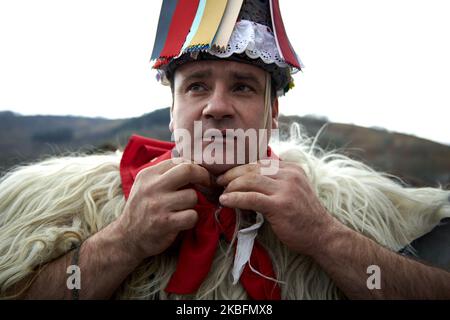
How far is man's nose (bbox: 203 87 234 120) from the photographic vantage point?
55.3 inches

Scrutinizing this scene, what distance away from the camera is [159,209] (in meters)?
1.29

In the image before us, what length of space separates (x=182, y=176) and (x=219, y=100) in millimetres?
307

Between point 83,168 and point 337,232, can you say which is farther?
point 83,168

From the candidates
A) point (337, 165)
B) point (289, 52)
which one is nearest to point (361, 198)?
point (337, 165)

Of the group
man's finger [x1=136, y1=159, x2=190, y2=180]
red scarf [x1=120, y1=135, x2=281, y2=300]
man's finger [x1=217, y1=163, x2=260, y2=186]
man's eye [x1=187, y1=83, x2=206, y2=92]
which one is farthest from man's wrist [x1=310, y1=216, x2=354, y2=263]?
man's eye [x1=187, y1=83, x2=206, y2=92]

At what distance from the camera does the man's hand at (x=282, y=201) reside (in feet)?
4.25

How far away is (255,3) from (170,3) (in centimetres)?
34

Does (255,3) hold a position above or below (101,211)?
above

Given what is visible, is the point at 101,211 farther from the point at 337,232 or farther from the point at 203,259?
the point at 337,232

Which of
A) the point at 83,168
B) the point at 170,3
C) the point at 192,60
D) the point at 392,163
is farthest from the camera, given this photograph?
the point at 392,163

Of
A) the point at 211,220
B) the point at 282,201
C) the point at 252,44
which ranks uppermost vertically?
the point at 252,44

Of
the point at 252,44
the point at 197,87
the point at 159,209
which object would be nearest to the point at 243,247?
the point at 159,209

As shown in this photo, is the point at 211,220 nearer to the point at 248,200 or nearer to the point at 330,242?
the point at 248,200
